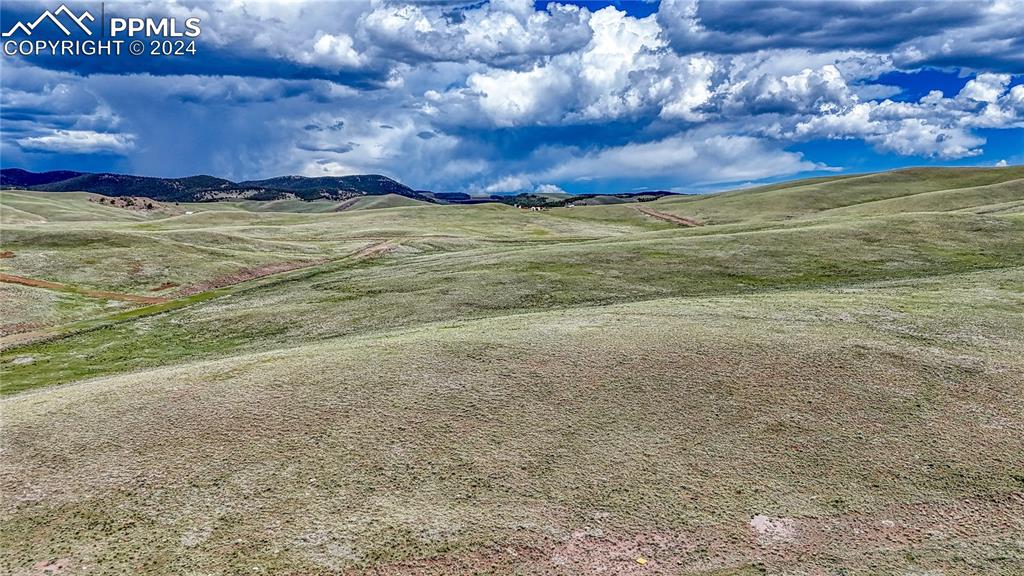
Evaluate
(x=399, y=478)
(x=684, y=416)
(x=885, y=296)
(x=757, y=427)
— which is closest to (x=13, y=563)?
(x=399, y=478)

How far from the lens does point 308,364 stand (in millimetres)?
35344

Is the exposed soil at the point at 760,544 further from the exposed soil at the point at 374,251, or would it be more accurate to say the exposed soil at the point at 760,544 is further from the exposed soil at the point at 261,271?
the exposed soil at the point at 374,251

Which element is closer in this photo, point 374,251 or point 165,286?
point 165,286

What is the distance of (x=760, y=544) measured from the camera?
19266 mm

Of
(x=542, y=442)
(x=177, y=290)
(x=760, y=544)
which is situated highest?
(x=542, y=442)

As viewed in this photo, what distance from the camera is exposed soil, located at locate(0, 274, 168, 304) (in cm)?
7331

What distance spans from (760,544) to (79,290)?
83.3 meters

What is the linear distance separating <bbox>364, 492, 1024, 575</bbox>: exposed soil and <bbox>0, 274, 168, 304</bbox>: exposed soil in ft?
227

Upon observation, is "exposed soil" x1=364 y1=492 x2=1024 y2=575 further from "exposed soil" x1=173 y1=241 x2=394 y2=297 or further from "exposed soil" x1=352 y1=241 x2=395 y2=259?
"exposed soil" x1=352 y1=241 x2=395 y2=259

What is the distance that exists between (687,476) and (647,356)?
11.8 meters

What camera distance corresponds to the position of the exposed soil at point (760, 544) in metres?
18.3

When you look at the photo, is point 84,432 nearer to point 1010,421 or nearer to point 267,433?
point 267,433

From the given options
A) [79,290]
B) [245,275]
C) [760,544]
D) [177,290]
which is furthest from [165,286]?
[760,544]

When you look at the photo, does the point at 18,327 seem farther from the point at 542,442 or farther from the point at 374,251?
the point at 374,251
